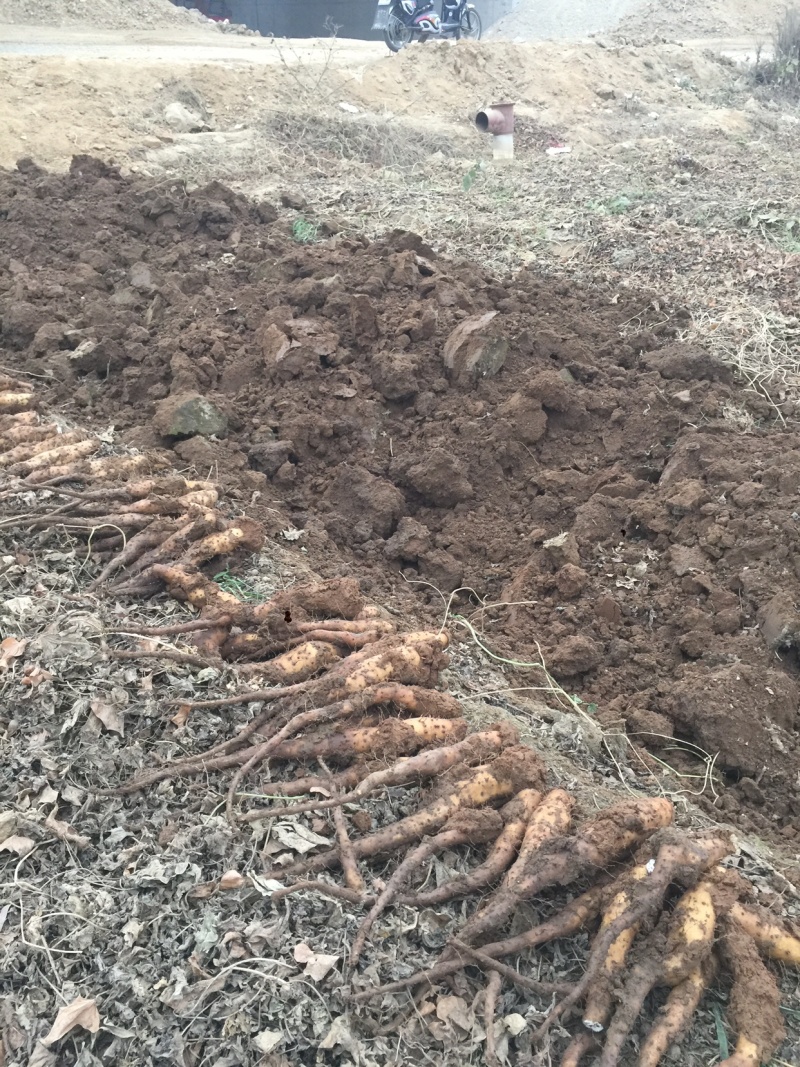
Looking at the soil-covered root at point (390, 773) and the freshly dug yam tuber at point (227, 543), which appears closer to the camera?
the soil-covered root at point (390, 773)

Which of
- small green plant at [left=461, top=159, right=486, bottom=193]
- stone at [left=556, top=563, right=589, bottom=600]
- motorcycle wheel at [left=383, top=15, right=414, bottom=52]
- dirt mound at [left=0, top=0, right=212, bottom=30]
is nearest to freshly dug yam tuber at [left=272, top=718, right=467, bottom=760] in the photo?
stone at [left=556, top=563, right=589, bottom=600]

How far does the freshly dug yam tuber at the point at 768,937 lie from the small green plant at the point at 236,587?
203 centimetres

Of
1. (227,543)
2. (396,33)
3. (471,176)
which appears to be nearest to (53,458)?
(227,543)

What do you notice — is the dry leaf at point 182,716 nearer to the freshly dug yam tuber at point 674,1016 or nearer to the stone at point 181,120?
the freshly dug yam tuber at point 674,1016

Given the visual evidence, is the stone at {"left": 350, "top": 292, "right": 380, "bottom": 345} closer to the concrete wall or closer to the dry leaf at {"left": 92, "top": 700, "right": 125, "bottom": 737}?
the dry leaf at {"left": 92, "top": 700, "right": 125, "bottom": 737}

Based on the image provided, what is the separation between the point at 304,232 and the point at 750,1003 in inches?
252

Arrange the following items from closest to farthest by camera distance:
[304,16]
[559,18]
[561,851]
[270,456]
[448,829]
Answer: [561,851] < [448,829] < [270,456] < [304,16] < [559,18]

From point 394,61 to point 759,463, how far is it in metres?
12.3

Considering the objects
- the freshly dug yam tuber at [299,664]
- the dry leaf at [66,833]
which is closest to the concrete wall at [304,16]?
the freshly dug yam tuber at [299,664]

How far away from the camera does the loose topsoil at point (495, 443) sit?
346 centimetres

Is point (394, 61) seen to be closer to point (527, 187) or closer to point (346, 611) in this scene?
point (527, 187)

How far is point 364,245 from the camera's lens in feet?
21.0

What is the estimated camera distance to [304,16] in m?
20.8

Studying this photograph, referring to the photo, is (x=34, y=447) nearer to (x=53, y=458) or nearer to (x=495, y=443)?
(x=53, y=458)
